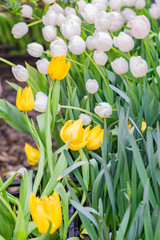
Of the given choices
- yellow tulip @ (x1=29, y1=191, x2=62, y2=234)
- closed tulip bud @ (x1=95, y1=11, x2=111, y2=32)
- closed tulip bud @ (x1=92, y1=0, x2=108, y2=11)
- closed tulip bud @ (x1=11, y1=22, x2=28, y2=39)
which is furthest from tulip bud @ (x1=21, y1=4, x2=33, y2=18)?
yellow tulip @ (x1=29, y1=191, x2=62, y2=234)

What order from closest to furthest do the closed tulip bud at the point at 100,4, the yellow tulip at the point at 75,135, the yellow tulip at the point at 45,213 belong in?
the yellow tulip at the point at 45,213, the yellow tulip at the point at 75,135, the closed tulip bud at the point at 100,4

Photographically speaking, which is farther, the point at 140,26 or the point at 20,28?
the point at 20,28

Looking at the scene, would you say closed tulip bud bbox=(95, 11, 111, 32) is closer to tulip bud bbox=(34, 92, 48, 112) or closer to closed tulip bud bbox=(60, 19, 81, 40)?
closed tulip bud bbox=(60, 19, 81, 40)

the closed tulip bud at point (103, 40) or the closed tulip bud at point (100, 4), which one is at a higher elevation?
the closed tulip bud at point (100, 4)

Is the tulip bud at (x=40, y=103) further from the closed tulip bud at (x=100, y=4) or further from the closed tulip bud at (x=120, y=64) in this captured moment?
the closed tulip bud at (x=100, y=4)

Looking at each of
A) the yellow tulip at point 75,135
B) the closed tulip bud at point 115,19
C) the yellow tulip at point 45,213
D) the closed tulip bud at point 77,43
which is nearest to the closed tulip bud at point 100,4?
the closed tulip bud at point 115,19

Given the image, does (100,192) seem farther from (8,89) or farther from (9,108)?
(8,89)

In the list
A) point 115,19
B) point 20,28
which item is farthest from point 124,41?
point 20,28

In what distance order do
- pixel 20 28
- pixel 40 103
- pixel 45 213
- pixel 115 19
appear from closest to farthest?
pixel 45 213
pixel 40 103
pixel 115 19
pixel 20 28

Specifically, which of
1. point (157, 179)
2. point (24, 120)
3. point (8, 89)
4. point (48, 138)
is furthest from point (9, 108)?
point (8, 89)

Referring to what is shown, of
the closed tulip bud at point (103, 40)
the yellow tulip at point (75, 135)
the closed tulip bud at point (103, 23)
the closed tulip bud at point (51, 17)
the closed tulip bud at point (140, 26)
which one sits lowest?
the yellow tulip at point (75, 135)

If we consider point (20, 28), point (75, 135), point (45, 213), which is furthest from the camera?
point (20, 28)

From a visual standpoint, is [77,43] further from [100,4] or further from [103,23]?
[100,4]

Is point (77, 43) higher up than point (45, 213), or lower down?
higher up
